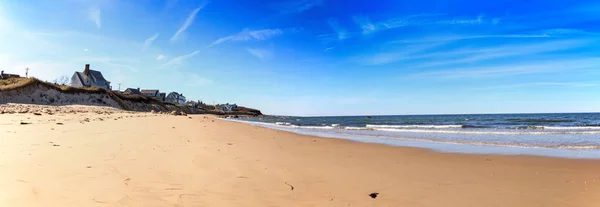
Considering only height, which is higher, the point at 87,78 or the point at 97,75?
the point at 97,75

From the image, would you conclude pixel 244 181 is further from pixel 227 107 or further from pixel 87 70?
pixel 227 107

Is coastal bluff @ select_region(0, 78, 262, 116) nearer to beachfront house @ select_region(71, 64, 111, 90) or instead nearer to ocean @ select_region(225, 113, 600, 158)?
beachfront house @ select_region(71, 64, 111, 90)

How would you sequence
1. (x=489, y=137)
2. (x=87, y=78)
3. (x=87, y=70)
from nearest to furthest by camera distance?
(x=489, y=137) < (x=87, y=78) < (x=87, y=70)

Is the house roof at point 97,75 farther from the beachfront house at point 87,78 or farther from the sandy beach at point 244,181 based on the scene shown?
the sandy beach at point 244,181

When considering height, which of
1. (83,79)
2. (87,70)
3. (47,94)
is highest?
(87,70)

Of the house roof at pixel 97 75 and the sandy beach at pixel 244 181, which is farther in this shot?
the house roof at pixel 97 75

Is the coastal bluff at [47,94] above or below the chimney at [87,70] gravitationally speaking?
below

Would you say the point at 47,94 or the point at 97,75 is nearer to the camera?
the point at 47,94

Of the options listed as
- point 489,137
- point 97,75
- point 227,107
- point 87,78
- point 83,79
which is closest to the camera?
point 489,137

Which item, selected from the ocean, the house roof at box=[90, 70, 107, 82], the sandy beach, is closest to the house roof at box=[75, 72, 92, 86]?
the house roof at box=[90, 70, 107, 82]

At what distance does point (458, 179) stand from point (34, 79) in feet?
132

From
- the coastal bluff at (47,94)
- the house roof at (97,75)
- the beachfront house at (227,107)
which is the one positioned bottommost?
the coastal bluff at (47,94)

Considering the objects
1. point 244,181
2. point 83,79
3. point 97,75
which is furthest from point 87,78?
point 244,181

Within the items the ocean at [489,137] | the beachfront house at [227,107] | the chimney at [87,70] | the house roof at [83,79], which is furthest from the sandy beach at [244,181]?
the beachfront house at [227,107]
